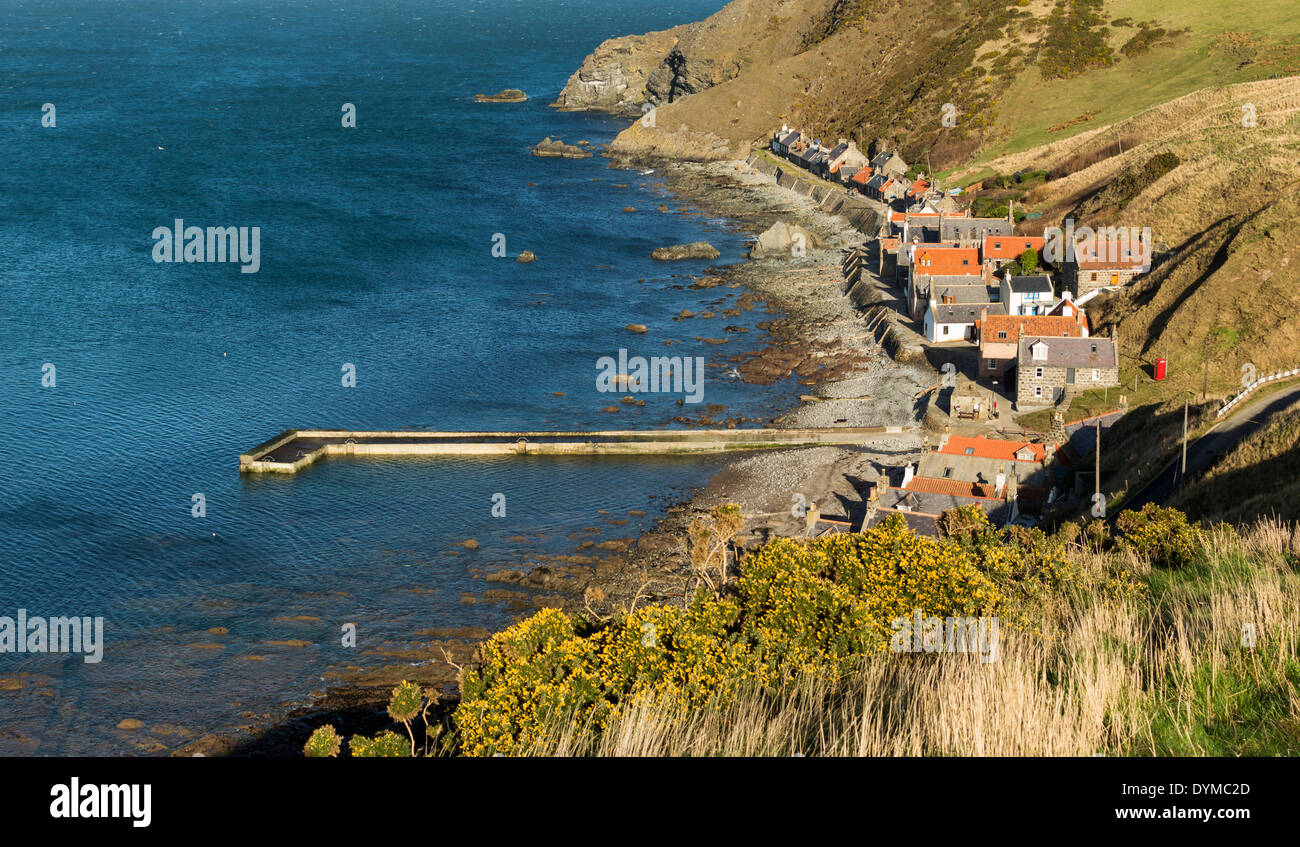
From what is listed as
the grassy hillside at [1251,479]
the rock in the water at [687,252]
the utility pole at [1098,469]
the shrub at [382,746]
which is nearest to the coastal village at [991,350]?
the utility pole at [1098,469]

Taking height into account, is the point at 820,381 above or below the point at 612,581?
above

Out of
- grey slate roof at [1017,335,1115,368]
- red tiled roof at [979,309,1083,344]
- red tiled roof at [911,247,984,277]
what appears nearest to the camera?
grey slate roof at [1017,335,1115,368]

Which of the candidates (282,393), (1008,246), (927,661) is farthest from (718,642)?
(1008,246)

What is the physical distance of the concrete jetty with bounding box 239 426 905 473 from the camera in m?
68.5

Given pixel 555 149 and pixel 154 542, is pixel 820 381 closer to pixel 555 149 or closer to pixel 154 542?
pixel 154 542

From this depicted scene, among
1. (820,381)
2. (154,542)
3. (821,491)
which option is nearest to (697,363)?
(820,381)

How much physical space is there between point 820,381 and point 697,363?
9.64 meters

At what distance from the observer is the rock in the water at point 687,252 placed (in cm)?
11450

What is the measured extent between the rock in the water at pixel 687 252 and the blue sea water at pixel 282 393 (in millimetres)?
2135

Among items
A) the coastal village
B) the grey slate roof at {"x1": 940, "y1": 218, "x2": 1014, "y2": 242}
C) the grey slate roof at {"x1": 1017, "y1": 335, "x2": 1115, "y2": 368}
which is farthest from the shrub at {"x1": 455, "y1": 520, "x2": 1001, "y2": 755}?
the grey slate roof at {"x1": 940, "y1": 218, "x2": 1014, "y2": 242}

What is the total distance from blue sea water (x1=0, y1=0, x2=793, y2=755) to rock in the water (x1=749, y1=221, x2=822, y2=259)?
4.88 m

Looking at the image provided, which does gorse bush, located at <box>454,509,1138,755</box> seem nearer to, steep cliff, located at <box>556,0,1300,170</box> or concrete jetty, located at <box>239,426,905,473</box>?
concrete jetty, located at <box>239,426,905,473</box>

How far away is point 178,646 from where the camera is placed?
1935 inches
